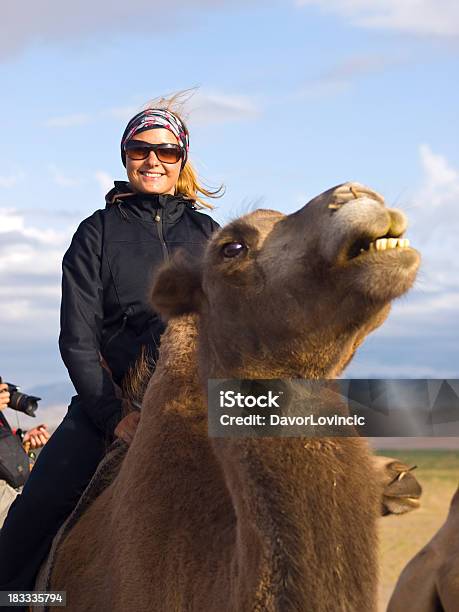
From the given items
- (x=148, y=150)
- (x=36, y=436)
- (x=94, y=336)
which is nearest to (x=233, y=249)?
(x=94, y=336)

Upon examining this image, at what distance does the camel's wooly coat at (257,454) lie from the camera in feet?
15.4

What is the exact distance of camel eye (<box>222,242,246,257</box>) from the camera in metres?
5.29

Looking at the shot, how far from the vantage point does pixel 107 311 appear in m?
6.73

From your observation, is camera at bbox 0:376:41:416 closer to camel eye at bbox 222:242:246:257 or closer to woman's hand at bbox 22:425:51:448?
woman's hand at bbox 22:425:51:448

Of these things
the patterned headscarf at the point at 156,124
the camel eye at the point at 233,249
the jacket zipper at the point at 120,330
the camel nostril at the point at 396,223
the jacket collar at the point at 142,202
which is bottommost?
the camel nostril at the point at 396,223

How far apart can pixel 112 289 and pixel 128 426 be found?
2.93 ft

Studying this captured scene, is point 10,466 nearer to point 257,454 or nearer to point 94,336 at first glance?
point 94,336

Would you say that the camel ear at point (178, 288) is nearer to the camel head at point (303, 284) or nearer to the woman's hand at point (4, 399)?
the camel head at point (303, 284)

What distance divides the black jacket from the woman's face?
2.8 inches

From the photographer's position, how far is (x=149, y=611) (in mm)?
5344

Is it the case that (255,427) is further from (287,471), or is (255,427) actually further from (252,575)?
(252,575)

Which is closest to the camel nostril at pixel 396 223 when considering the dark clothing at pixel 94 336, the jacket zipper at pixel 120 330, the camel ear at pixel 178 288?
the camel ear at pixel 178 288

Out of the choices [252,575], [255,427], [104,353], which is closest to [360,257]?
[255,427]

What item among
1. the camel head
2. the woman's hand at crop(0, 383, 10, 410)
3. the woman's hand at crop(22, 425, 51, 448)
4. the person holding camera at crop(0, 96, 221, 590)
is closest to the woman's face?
the person holding camera at crop(0, 96, 221, 590)
